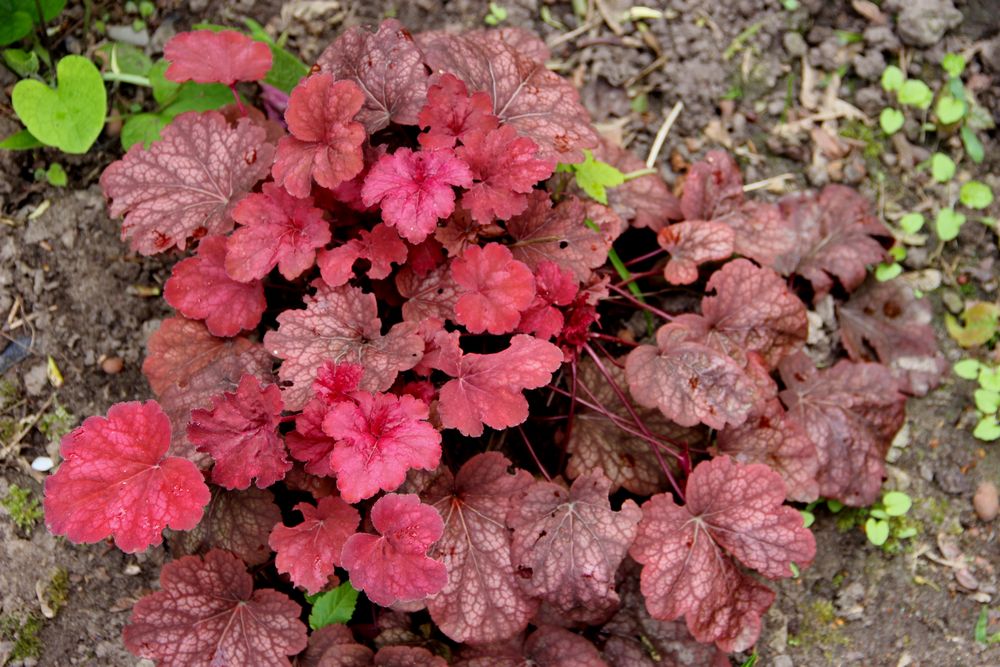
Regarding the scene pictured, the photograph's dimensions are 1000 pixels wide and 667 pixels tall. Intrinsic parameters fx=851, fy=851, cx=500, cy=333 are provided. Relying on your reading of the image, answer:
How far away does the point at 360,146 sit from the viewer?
2.30 m

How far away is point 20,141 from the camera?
2766 millimetres

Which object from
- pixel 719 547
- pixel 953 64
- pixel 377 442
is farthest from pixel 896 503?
pixel 377 442


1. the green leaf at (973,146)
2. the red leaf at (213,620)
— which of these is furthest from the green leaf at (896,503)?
the red leaf at (213,620)

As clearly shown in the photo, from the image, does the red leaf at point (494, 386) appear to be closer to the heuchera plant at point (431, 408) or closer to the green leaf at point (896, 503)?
the heuchera plant at point (431, 408)

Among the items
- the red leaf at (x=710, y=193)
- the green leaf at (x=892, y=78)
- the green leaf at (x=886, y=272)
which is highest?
the green leaf at (x=892, y=78)

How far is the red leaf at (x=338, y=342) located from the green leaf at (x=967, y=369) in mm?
2050

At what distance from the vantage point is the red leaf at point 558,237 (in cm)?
254

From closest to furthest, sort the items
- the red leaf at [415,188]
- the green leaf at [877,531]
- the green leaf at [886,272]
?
the red leaf at [415,188], the green leaf at [877,531], the green leaf at [886,272]

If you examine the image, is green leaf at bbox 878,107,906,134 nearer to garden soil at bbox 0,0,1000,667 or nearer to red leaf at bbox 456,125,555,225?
garden soil at bbox 0,0,1000,667

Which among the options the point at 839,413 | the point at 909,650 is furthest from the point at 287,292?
the point at 909,650

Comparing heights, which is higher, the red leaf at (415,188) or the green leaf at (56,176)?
the red leaf at (415,188)

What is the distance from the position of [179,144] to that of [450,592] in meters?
1.55

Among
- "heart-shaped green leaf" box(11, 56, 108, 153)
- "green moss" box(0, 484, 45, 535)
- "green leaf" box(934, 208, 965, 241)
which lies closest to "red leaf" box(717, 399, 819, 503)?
"green leaf" box(934, 208, 965, 241)

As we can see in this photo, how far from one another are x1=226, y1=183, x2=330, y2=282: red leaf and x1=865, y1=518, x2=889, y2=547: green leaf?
78.8 inches
